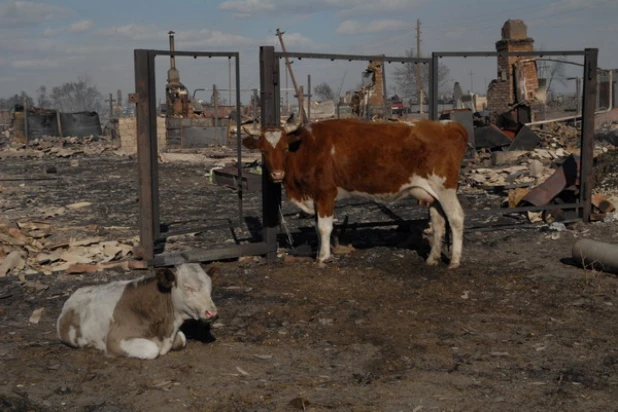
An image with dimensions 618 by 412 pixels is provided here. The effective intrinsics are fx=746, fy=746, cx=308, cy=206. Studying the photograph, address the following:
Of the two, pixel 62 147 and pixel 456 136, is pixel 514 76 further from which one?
pixel 456 136

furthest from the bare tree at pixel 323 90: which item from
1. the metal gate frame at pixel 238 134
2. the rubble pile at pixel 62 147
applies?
the metal gate frame at pixel 238 134

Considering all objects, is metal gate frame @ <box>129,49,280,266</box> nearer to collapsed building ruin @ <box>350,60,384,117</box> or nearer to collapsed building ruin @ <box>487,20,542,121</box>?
collapsed building ruin @ <box>487,20,542,121</box>

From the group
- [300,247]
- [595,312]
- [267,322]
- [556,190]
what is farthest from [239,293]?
[556,190]

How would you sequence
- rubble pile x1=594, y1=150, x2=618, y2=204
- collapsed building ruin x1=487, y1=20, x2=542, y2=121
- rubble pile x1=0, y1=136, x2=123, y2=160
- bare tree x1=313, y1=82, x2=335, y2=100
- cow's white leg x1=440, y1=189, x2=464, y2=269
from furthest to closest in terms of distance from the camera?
1. bare tree x1=313, y1=82, x2=335, y2=100
2. rubble pile x1=0, y1=136, x2=123, y2=160
3. collapsed building ruin x1=487, y1=20, x2=542, y2=121
4. rubble pile x1=594, y1=150, x2=618, y2=204
5. cow's white leg x1=440, y1=189, x2=464, y2=269

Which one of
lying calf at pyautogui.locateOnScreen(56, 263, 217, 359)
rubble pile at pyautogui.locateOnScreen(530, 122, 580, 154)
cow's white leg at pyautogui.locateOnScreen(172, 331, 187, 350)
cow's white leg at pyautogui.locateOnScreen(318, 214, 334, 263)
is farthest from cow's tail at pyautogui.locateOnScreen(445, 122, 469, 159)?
rubble pile at pyautogui.locateOnScreen(530, 122, 580, 154)

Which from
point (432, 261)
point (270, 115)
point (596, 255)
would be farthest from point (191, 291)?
point (596, 255)

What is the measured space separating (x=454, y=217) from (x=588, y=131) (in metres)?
3.52

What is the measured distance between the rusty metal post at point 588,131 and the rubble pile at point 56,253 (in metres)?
6.88

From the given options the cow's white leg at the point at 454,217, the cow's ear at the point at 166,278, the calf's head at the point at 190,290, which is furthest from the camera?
the cow's white leg at the point at 454,217

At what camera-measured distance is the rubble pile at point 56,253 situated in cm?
938

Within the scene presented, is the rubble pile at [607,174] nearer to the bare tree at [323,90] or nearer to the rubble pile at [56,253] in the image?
the rubble pile at [56,253]

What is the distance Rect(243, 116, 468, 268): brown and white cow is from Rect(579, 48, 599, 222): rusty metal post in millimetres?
3033

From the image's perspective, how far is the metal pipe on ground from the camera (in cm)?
860

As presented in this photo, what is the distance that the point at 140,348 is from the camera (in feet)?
19.2
